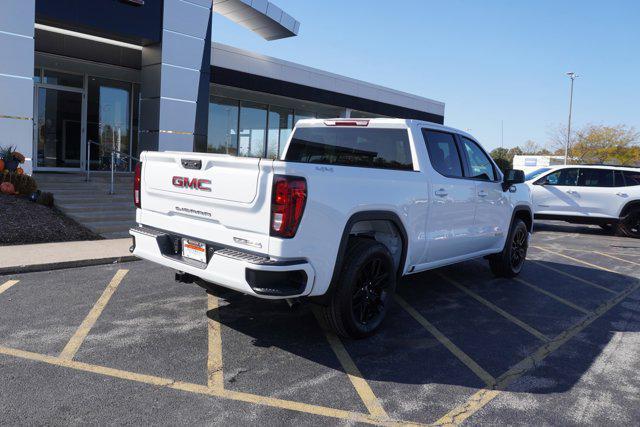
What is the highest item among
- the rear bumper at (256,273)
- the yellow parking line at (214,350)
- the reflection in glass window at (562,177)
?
the reflection in glass window at (562,177)

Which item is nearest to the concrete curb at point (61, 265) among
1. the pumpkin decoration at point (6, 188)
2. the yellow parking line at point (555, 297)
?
the pumpkin decoration at point (6, 188)

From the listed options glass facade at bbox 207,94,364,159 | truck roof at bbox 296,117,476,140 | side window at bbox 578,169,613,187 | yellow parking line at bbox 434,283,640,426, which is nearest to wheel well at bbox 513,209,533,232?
yellow parking line at bbox 434,283,640,426

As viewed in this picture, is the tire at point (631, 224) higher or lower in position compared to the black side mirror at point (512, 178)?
lower

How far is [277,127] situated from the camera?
2078 cm

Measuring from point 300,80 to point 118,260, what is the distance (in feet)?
40.5

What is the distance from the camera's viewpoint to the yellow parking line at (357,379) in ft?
11.0

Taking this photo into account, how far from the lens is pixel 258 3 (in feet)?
49.8

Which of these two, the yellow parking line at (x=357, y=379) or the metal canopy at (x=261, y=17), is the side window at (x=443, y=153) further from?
the metal canopy at (x=261, y=17)

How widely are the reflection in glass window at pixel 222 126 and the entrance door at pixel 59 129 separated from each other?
445cm

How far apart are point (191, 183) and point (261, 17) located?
12.9 m

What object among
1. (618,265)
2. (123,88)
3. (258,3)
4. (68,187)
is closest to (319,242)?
(618,265)

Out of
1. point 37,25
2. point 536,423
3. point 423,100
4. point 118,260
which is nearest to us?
point 536,423

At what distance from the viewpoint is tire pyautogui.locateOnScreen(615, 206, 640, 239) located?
1305 cm

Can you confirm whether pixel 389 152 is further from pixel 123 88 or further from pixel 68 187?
pixel 123 88
